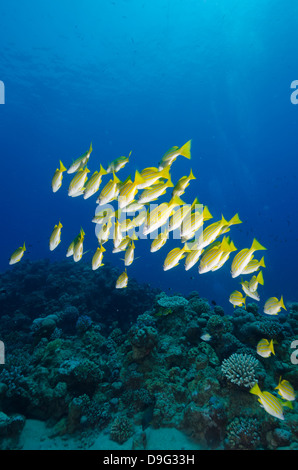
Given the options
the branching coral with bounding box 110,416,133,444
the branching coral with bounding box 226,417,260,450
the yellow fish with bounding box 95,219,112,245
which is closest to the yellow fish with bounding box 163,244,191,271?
the yellow fish with bounding box 95,219,112,245

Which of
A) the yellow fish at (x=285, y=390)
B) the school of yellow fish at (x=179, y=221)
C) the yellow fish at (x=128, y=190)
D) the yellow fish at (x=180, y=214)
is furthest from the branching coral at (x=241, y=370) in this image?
the yellow fish at (x=128, y=190)

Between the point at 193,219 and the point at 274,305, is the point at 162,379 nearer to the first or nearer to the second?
the point at 274,305

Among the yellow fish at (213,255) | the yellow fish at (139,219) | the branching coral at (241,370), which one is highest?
the yellow fish at (139,219)

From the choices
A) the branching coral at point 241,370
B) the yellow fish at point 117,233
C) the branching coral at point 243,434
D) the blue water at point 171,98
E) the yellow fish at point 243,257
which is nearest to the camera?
the yellow fish at point 243,257

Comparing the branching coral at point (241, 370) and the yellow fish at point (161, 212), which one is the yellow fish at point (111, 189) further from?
the branching coral at point (241, 370)

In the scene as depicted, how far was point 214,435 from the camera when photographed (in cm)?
421

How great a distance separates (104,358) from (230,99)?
6674cm

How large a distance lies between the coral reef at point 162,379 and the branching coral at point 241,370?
0.06ft

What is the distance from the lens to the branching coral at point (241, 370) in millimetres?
4414

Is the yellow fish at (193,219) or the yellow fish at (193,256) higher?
the yellow fish at (193,219)

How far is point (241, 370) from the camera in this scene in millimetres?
4559

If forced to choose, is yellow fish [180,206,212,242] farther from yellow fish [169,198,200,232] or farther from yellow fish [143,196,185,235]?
yellow fish [143,196,185,235]

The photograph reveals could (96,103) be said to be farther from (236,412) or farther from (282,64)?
(236,412)

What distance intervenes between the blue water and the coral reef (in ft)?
6.38
